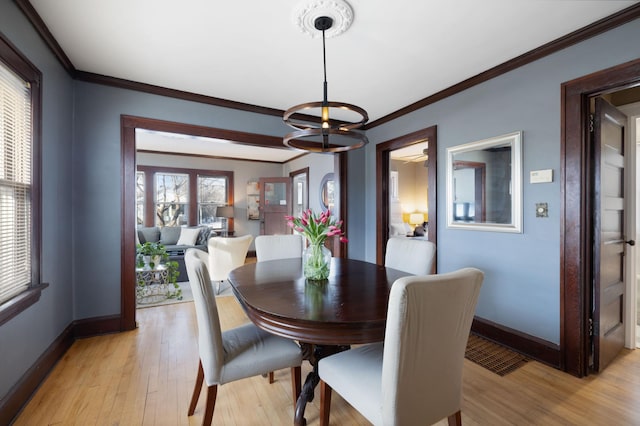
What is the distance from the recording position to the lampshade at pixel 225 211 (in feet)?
22.9

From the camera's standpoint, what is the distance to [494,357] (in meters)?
2.37

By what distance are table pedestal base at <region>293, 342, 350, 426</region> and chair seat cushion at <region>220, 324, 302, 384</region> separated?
138 millimetres

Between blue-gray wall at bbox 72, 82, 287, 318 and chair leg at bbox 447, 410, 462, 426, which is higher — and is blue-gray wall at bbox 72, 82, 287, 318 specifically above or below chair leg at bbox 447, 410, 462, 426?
above

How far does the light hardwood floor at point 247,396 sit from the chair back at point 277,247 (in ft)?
3.27

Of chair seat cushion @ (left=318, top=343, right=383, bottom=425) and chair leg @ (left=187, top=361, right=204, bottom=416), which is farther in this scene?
chair leg @ (left=187, top=361, right=204, bottom=416)

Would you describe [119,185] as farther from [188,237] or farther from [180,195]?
[180,195]

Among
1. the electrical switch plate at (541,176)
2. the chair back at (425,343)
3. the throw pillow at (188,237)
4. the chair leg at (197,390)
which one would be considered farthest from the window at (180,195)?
the chair back at (425,343)

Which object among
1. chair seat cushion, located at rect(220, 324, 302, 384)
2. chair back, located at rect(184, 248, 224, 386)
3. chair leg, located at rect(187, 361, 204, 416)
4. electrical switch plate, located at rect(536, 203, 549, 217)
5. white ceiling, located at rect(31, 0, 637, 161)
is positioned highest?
white ceiling, located at rect(31, 0, 637, 161)

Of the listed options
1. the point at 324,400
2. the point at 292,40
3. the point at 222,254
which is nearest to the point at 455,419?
the point at 324,400

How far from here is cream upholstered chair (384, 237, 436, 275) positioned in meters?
2.22

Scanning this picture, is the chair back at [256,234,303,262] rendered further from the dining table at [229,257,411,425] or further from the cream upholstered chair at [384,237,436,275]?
the cream upholstered chair at [384,237,436,275]

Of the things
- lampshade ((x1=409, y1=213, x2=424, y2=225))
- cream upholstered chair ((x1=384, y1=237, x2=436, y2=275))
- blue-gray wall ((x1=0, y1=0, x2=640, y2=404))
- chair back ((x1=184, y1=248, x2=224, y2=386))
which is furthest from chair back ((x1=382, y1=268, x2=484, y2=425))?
lampshade ((x1=409, y1=213, x2=424, y2=225))

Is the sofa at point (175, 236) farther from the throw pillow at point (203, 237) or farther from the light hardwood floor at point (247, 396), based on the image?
the light hardwood floor at point (247, 396)

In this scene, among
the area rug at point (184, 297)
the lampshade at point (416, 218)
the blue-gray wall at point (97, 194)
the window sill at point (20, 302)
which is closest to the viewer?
the window sill at point (20, 302)
